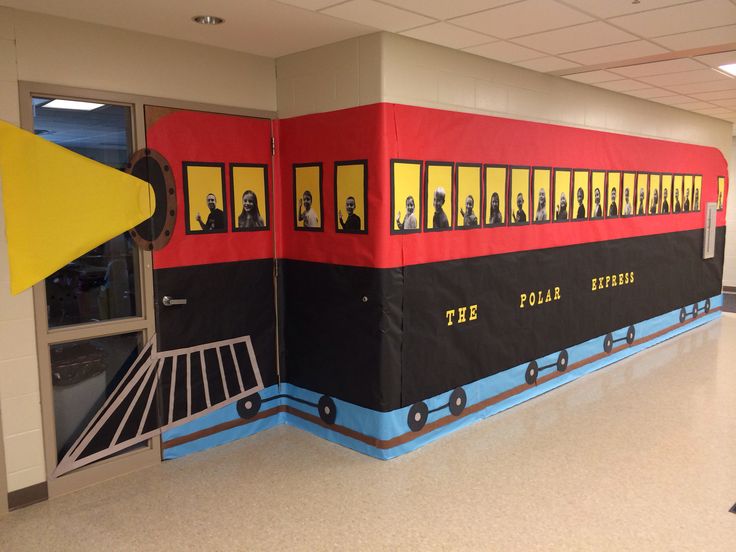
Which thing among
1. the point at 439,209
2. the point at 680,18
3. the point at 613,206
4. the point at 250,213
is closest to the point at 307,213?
the point at 250,213

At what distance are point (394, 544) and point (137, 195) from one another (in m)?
2.41

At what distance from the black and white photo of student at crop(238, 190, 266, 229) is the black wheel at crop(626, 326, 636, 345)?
4053mm

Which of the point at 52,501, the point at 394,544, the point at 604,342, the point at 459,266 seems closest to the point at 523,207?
the point at 459,266

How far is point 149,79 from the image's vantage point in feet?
11.8

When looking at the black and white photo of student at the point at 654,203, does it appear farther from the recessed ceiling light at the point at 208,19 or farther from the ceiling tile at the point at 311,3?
the recessed ceiling light at the point at 208,19

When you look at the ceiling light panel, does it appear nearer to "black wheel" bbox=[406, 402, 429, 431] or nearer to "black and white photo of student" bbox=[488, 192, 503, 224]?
"black and white photo of student" bbox=[488, 192, 503, 224]

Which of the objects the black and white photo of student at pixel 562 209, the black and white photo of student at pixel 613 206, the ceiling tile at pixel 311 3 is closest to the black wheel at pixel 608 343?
the black and white photo of student at pixel 613 206

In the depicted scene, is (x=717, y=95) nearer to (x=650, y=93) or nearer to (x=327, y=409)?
(x=650, y=93)

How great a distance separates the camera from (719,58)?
430 cm

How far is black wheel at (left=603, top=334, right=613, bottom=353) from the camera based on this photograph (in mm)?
5851

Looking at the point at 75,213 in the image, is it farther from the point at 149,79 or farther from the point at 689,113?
the point at 689,113

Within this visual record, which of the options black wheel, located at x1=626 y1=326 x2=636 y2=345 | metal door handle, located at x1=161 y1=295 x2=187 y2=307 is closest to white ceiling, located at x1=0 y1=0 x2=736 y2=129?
metal door handle, located at x1=161 y1=295 x2=187 y2=307

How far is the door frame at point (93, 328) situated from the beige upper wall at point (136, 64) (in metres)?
0.05

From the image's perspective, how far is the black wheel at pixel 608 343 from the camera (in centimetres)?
585
